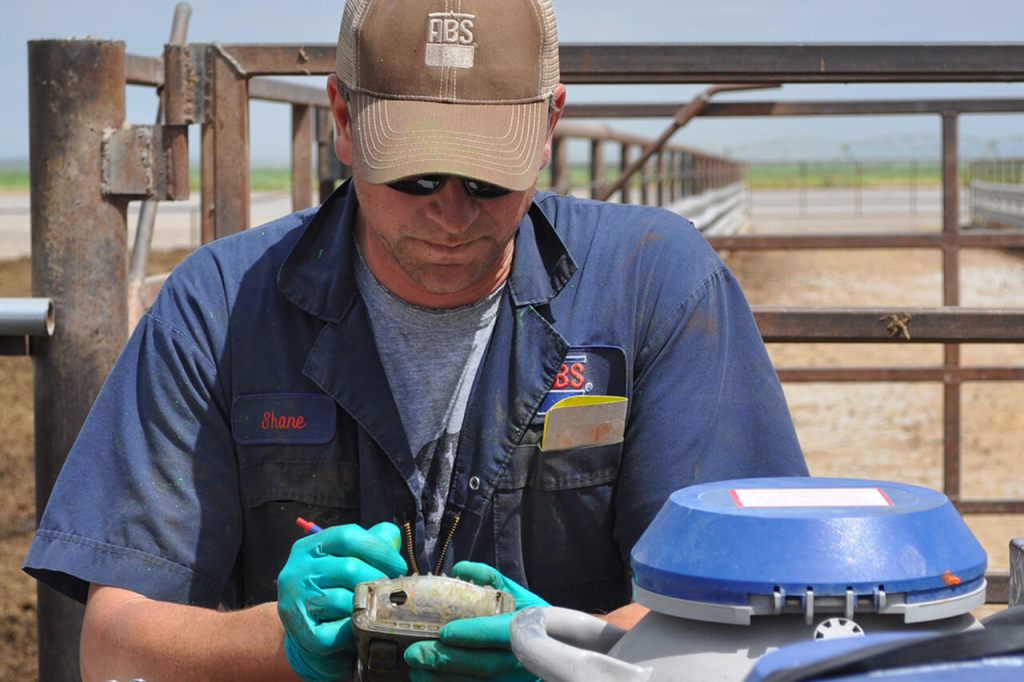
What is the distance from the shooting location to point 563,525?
203 cm

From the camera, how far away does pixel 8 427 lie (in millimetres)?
7500

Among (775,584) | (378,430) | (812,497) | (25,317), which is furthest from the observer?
(25,317)

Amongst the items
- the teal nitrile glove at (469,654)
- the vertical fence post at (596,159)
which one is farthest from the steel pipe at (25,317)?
the vertical fence post at (596,159)

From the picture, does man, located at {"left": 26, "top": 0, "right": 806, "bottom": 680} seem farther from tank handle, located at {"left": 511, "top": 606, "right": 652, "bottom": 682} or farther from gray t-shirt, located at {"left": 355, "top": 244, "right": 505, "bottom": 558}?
tank handle, located at {"left": 511, "top": 606, "right": 652, "bottom": 682}

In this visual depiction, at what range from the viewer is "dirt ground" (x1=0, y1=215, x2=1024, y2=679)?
496cm

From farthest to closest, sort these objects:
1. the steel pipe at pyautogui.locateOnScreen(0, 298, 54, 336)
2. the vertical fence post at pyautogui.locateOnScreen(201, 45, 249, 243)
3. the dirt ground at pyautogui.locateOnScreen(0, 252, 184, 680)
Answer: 1. the dirt ground at pyautogui.locateOnScreen(0, 252, 184, 680)
2. the vertical fence post at pyautogui.locateOnScreen(201, 45, 249, 243)
3. the steel pipe at pyautogui.locateOnScreen(0, 298, 54, 336)

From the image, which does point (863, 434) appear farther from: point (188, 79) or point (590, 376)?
point (590, 376)

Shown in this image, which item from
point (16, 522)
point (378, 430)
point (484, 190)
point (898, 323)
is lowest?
point (16, 522)

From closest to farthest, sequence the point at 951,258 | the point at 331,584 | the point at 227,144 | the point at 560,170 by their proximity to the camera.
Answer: the point at 331,584, the point at 227,144, the point at 951,258, the point at 560,170

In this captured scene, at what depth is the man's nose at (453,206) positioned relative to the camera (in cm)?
186

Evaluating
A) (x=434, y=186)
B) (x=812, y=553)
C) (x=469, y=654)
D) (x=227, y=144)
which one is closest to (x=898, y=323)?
(x=434, y=186)

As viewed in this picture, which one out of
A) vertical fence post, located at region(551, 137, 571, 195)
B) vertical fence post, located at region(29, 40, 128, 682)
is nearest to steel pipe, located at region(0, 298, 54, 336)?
vertical fence post, located at region(29, 40, 128, 682)

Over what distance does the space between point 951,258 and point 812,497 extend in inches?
176

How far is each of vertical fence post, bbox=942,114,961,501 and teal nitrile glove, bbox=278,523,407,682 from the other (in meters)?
3.70
